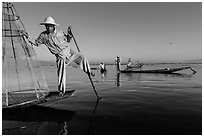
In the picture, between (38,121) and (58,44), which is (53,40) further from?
(38,121)

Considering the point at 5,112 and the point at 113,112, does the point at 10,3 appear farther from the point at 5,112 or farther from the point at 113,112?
the point at 113,112

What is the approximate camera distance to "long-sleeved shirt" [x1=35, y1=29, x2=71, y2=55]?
688 centimetres

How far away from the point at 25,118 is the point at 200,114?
5.28 meters

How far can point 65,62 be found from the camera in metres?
7.23

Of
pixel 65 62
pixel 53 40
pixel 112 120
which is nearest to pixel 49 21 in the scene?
pixel 53 40

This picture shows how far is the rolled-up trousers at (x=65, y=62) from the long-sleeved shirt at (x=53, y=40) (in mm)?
285

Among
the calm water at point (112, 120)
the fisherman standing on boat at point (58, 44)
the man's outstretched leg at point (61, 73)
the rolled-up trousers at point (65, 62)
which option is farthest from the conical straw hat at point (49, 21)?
the calm water at point (112, 120)

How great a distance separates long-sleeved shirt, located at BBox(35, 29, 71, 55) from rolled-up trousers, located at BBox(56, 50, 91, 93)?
0.28 metres

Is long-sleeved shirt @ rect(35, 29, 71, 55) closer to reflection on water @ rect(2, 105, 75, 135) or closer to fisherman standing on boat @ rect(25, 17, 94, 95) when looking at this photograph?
fisherman standing on boat @ rect(25, 17, 94, 95)

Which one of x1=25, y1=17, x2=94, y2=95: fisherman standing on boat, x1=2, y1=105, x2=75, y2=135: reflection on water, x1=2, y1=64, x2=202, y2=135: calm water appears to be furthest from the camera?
x1=25, y1=17, x2=94, y2=95: fisherman standing on boat

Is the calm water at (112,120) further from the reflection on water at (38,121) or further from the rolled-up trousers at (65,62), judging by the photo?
the rolled-up trousers at (65,62)

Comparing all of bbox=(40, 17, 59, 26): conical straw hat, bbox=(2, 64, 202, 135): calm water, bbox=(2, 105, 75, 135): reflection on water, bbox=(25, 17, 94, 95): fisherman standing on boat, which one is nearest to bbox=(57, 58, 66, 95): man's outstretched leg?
bbox=(25, 17, 94, 95): fisherman standing on boat

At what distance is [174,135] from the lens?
13.3 ft

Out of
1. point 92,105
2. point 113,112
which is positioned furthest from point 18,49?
point 113,112
